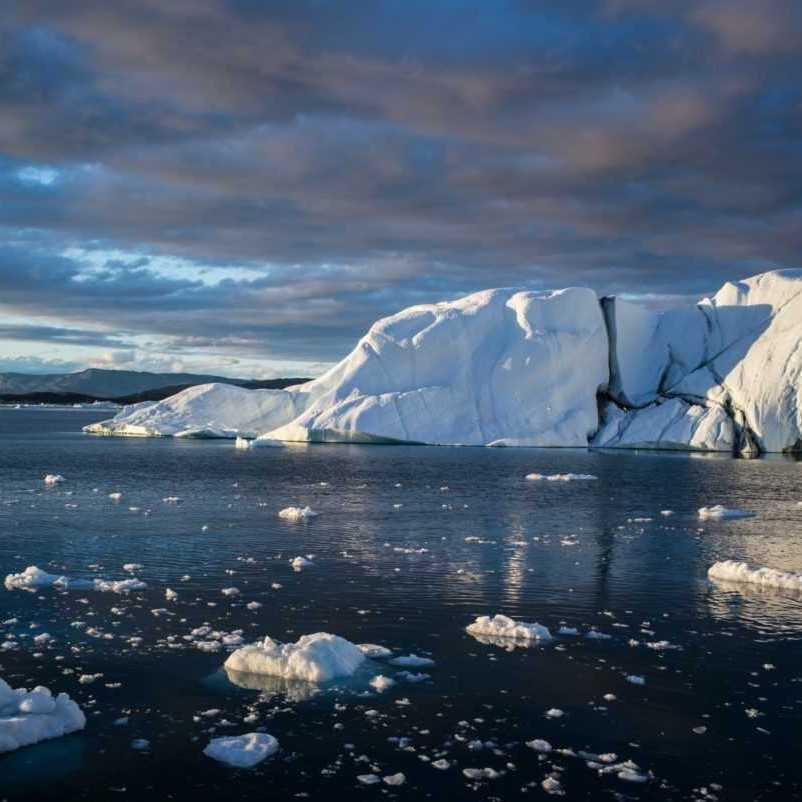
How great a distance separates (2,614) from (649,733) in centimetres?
907

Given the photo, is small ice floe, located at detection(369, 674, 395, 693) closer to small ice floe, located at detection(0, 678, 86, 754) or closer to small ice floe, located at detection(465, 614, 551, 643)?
small ice floe, located at detection(465, 614, 551, 643)

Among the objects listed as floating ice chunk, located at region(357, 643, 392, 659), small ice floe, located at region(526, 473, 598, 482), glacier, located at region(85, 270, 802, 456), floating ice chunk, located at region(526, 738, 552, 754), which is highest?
glacier, located at region(85, 270, 802, 456)

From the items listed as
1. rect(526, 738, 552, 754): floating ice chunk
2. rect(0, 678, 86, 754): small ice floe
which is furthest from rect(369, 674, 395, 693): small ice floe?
rect(0, 678, 86, 754): small ice floe

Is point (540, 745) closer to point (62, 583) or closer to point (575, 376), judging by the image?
point (62, 583)

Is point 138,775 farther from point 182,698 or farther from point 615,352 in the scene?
point 615,352

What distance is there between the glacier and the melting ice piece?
124 feet

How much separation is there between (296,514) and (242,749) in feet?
50.5

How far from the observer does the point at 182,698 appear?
10.1 metres

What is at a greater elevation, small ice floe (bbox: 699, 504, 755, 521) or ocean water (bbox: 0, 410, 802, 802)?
small ice floe (bbox: 699, 504, 755, 521)

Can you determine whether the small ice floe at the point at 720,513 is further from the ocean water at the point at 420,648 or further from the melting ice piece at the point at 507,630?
the melting ice piece at the point at 507,630

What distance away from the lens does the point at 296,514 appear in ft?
78.8

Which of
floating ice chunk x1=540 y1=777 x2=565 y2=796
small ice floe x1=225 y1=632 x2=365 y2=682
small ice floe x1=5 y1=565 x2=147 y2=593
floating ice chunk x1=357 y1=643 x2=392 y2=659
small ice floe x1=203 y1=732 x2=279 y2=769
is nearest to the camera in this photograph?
floating ice chunk x1=540 y1=777 x2=565 y2=796

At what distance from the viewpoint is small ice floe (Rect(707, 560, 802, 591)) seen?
16.1 metres

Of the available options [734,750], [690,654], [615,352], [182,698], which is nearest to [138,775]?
[182,698]
